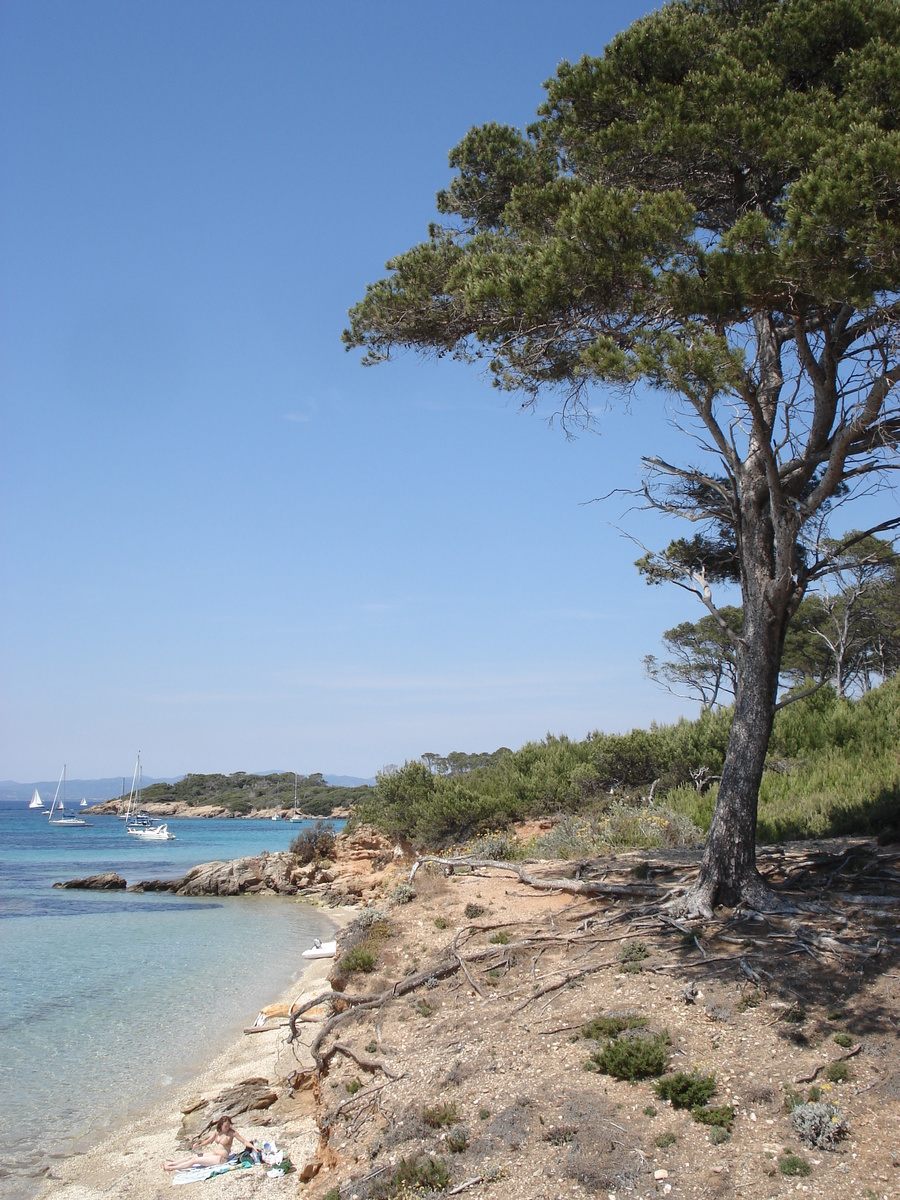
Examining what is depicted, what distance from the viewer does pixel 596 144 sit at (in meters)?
7.89

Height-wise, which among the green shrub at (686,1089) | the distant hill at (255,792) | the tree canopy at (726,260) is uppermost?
the tree canopy at (726,260)

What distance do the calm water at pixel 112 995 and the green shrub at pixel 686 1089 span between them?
6.21 metres

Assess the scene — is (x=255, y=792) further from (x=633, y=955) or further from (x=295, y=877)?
(x=633, y=955)

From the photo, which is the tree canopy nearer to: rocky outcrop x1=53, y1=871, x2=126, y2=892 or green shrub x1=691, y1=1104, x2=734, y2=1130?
green shrub x1=691, y1=1104, x2=734, y2=1130

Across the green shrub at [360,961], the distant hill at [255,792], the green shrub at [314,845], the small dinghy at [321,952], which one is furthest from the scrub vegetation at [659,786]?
the distant hill at [255,792]

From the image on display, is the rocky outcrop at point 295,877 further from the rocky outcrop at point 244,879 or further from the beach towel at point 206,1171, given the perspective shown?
the beach towel at point 206,1171

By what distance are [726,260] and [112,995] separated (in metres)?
15.4

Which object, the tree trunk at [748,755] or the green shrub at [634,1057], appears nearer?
the green shrub at [634,1057]

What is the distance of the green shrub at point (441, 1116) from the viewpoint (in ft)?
18.8

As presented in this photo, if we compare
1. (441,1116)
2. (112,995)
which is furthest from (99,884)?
(441,1116)

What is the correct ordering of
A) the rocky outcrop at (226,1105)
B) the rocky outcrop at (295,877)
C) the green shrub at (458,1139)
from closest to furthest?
the green shrub at (458,1139) → the rocky outcrop at (226,1105) → the rocky outcrop at (295,877)

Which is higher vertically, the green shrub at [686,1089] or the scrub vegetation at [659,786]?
the scrub vegetation at [659,786]

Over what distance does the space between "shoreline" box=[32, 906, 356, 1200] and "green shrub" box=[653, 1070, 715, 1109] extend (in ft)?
11.9

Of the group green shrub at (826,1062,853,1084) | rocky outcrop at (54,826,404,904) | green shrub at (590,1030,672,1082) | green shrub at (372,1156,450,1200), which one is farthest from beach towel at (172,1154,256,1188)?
rocky outcrop at (54,826,404,904)
